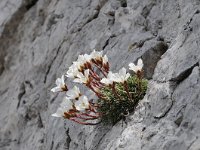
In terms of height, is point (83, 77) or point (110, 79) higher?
point (83, 77)

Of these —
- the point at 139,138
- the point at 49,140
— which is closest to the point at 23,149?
the point at 49,140

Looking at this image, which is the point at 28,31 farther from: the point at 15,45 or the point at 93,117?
the point at 93,117

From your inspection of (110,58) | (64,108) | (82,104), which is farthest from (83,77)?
(110,58)

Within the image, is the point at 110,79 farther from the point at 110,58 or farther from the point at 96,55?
the point at 110,58

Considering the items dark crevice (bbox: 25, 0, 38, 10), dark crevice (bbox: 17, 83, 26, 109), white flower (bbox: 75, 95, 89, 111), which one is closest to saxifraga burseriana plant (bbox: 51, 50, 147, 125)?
white flower (bbox: 75, 95, 89, 111)

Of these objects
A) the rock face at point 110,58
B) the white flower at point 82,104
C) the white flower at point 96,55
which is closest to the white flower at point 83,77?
the white flower at point 82,104

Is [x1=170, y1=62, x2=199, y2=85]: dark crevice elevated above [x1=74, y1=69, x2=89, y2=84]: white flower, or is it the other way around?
[x1=74, y1=69, x2=89, y2=84]: white flower

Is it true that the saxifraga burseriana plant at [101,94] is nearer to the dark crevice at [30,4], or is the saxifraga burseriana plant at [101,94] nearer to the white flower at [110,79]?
the white flower at [110,79]

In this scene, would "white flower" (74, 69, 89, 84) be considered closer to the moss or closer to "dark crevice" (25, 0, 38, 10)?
the moss
